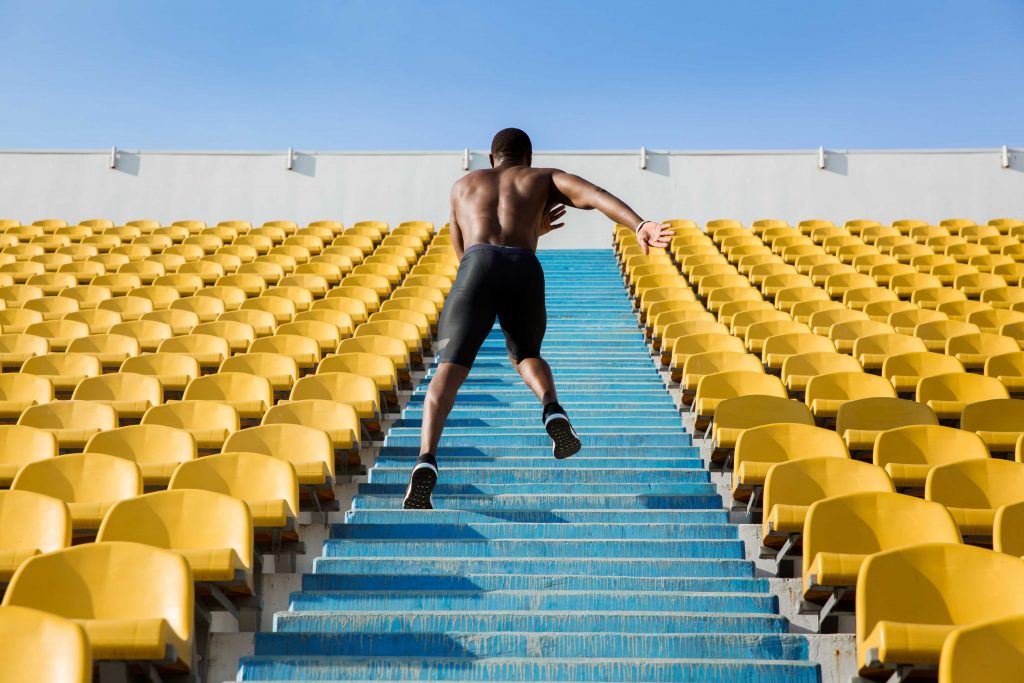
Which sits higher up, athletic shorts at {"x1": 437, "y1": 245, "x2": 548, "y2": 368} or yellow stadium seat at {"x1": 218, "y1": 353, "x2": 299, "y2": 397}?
athletic shorts at {"x1": 437, "y1": 245, "x2": 548, "y2": 368}

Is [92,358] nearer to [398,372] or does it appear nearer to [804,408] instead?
[398,372]

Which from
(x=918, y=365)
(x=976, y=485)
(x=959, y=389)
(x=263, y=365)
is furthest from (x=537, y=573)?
(x=918, y=365)

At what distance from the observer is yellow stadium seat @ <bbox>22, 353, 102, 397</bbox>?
6406 mm

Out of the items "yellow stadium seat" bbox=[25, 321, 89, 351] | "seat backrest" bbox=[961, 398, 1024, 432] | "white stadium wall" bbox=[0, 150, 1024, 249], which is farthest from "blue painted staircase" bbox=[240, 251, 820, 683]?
"white stadium wall" bbox=[0, 150, 1024, 249]

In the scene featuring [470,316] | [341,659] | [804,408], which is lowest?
[341,659]

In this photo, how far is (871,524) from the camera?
12.2ft

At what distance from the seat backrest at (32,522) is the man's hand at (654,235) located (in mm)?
2187

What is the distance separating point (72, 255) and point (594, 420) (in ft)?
24.3

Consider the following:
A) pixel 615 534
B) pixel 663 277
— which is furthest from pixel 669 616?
pixel 663 277

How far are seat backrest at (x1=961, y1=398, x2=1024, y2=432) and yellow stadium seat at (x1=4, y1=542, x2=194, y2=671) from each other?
4030mm

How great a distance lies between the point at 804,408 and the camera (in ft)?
17.7

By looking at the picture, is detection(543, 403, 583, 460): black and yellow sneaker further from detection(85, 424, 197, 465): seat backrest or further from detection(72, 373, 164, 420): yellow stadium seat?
detection(72, 373, 164, 420): yellow stadium seat

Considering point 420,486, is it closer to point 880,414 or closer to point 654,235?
point 654,235

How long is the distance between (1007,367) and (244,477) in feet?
15.9
